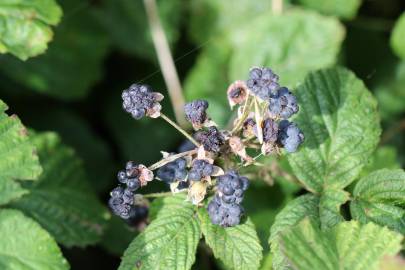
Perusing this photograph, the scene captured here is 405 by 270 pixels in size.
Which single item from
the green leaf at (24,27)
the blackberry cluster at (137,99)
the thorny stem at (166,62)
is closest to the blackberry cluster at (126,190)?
the blackberry cluster at (137,99)

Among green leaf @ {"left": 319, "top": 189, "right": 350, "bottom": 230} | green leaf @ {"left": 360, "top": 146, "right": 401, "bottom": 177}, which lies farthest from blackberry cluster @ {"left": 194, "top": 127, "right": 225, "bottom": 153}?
green leaf @ {"left": 360, "top": 146, "right": 401, "bottom": 177}

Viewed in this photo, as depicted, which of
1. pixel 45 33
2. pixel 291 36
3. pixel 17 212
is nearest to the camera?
pixel 17 212

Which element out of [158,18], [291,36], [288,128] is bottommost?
[288,128]

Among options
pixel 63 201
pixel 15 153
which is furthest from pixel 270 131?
pixel 63 201

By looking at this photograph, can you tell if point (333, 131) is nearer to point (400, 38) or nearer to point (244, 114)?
point (244, 114)

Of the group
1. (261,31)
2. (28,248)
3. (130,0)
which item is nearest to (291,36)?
(261,31)

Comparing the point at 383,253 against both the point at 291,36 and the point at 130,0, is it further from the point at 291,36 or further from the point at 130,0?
the point at 130,0

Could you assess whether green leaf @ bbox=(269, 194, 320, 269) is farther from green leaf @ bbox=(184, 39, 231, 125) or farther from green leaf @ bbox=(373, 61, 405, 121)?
green leaf @ bbox=(373, 61, 405, 121)
